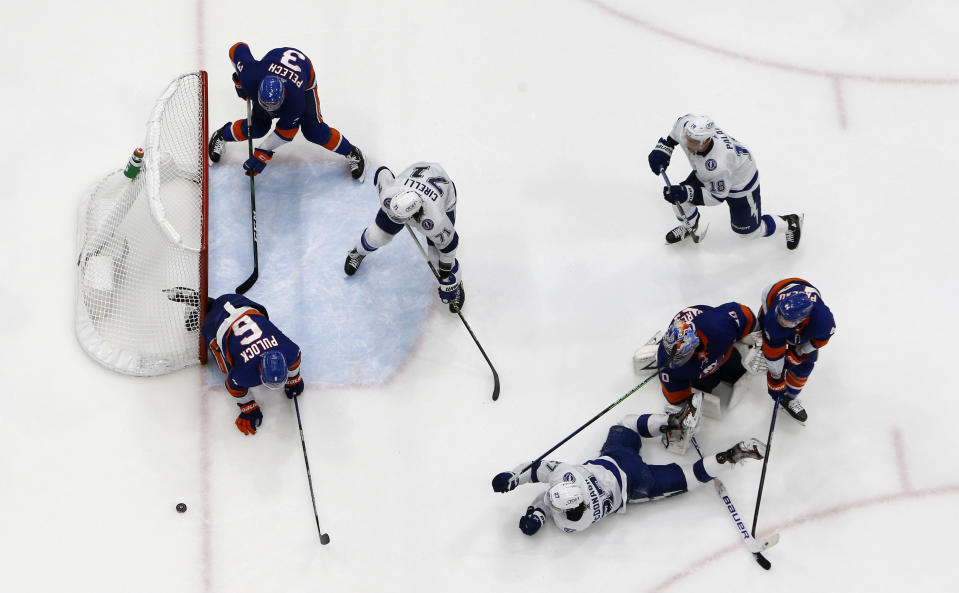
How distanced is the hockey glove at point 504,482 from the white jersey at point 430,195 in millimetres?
1119

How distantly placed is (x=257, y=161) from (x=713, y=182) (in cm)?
230

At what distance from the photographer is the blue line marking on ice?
5.34 meters

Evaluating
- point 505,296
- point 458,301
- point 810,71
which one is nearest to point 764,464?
point 505,296

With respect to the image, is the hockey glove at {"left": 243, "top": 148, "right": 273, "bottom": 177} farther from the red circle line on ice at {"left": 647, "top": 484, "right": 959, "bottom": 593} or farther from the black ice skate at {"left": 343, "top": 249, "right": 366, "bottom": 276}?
the red circle line on ice at {"left": 647, "top": 484, "right": 959, "bottom": 593}

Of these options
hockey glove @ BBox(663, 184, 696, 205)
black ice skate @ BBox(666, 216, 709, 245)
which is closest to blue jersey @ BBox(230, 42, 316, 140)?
hockey glove @ BBox(663, 184, 696, 205)

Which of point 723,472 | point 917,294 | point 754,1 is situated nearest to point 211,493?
point 723,472

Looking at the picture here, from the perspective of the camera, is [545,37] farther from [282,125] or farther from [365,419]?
[365,419]

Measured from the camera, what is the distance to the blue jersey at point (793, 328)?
4727 millimetres

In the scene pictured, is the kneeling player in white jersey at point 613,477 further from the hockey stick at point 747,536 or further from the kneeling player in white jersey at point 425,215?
the kneeling player in white jersey at point 425,215

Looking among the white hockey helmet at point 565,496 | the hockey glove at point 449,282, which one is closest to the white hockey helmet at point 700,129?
the hockey glove at point 449,282

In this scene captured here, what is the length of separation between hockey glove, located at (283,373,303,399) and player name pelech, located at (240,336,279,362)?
256 mm

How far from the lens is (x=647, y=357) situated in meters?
5.29

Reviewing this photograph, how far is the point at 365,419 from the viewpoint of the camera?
5215mm

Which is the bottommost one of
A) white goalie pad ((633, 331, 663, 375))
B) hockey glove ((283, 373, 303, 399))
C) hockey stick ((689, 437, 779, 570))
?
hockey stick ((689, 437, 779, 570))
